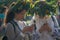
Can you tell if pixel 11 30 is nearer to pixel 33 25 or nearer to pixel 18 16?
pixel 18 16

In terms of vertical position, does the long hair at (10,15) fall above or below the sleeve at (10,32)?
above

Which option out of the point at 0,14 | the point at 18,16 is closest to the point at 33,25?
the point at 18,16

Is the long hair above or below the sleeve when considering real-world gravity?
above

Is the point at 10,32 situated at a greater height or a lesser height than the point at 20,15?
lesser

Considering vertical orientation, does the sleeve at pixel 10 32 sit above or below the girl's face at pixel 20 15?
below

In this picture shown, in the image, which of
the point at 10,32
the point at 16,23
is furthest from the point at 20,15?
the point at 10,32

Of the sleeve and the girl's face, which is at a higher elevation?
the girl's face

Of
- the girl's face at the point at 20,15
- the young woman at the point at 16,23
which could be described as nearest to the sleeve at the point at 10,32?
the young woman at the point at 16,23

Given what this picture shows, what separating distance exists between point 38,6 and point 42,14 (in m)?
0.15

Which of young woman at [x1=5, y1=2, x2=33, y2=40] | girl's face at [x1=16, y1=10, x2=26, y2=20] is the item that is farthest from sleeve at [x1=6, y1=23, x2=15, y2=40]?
girl's face at [x1=16, y1=10, x2=26, y2=20]

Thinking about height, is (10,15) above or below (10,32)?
above

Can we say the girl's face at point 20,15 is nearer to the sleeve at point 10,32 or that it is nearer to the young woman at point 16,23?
the young woman at point 16,23

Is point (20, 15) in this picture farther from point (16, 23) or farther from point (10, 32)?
point (10, 32)

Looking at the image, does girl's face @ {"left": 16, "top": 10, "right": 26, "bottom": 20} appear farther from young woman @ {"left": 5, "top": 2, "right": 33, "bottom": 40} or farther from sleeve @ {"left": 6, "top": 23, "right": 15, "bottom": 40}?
sleeve @ {"left": 6, "top": 23, "right": 15, "bottom": 40}
